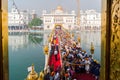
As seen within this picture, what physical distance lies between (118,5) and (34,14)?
56 centimetres

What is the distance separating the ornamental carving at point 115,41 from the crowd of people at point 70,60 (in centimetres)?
14

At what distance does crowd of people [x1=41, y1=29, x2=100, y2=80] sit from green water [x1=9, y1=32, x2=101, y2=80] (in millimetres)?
84

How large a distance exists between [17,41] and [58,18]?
329mm

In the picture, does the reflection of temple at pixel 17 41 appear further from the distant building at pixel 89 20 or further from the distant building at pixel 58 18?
the distant building at pixel 89 20

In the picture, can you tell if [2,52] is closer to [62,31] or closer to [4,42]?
[4,42]

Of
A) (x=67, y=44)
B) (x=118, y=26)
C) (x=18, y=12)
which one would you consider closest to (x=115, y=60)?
(x=118, y=26)

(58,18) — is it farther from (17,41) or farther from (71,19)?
(17,41)

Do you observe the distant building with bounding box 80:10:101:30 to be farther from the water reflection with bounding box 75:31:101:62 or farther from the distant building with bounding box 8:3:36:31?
the distant building with bounding box 8:3:36:31

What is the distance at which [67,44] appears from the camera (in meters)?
1.50

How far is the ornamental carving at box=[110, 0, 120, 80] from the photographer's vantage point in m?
1.36

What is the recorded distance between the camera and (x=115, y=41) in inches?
53.8

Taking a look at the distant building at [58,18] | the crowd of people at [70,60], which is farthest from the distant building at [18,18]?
the crowd of people at [70,60]

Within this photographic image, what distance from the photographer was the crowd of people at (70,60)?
147cm

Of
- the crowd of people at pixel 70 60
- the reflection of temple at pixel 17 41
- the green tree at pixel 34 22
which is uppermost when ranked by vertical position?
the green tree at pixel 34 22
